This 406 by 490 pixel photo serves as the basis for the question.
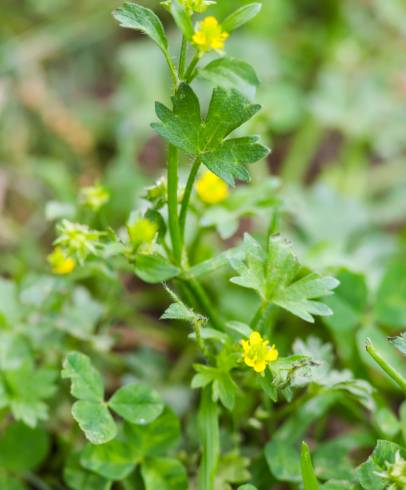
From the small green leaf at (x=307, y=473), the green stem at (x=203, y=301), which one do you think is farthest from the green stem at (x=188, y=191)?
the small green leaf at (x=307, y=473)

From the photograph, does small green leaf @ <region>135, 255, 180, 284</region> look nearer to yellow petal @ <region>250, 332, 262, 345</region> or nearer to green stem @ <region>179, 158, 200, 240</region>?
green stem @ <region>179, 158, 200, 240</region>

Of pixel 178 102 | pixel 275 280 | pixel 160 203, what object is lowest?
pixel 275 280

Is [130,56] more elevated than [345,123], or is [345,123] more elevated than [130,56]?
[130,56]

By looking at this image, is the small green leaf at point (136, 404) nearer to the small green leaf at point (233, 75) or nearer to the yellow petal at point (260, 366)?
the yellow petal at point (260, 366)

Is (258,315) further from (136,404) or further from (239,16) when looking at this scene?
(239,16)

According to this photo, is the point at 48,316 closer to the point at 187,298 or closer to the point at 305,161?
the point at 187,298

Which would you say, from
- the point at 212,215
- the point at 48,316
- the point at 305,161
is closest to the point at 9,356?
the point at 48,316
